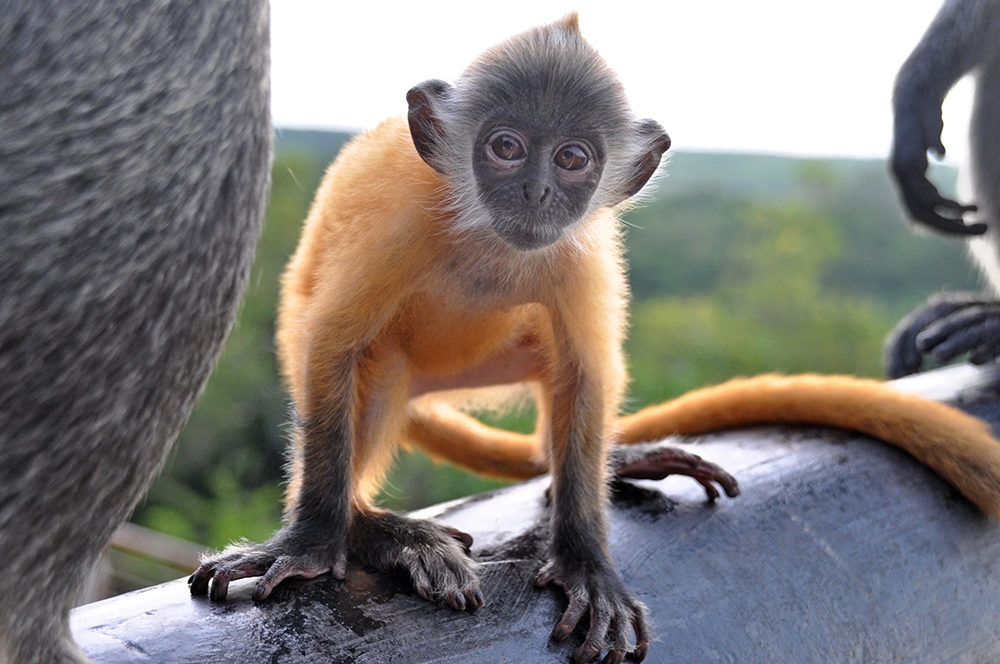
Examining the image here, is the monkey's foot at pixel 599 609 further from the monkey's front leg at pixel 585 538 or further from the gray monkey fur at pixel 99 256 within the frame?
the gray monkey fur at pixel 99 256

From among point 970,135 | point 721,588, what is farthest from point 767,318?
point 721,588

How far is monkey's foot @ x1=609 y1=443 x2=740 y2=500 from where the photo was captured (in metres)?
1.68

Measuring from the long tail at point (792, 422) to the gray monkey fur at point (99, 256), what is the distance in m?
1.01

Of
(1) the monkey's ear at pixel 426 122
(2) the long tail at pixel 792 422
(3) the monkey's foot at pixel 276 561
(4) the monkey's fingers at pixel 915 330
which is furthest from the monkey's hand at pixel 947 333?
(3) the monkey's foot at pixel 276 561

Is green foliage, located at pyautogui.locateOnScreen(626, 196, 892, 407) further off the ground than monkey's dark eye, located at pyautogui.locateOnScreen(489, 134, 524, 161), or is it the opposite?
monkey's dark eye, located at pyautogui.locateOnScreen(489, 134, 524, 161)

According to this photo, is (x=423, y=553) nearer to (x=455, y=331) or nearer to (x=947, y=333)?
(x=455, y=331)

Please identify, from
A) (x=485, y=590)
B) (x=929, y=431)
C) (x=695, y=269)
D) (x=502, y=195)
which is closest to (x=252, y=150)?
(x=502, y=195)

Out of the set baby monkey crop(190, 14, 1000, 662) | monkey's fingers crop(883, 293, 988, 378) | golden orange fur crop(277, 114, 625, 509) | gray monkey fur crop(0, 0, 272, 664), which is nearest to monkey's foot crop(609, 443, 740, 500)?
baby monkey crop(190, 14, 1000, 662)

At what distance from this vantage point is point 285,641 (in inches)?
46.9

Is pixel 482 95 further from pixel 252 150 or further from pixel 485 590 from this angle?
pixel 485 590

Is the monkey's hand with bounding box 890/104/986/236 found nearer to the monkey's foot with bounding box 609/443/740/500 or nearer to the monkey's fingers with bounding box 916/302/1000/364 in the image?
the monkey's fingers with bounding box 916/302/1000/364

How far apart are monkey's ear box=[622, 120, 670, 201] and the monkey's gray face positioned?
0.41ft

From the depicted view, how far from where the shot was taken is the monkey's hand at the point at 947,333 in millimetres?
2328

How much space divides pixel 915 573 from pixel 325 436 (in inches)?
36.8
